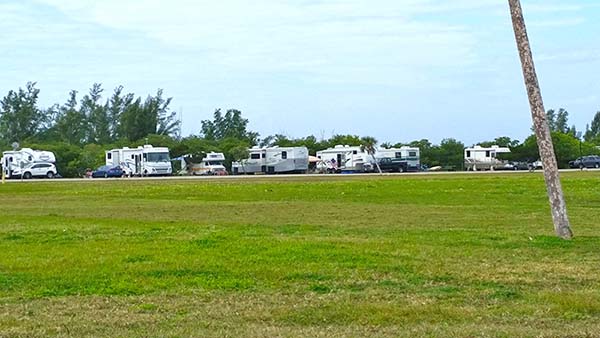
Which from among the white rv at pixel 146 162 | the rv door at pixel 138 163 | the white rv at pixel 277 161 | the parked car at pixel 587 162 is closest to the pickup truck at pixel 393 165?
the white rv at pixel 277 161

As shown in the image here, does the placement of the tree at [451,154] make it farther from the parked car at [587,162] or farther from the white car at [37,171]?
the white car at [37,171]

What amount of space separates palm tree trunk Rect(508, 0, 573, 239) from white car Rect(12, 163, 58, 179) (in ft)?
252

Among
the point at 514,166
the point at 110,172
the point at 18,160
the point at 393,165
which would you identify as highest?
the point at 18,160

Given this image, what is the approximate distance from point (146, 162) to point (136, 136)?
4888cm

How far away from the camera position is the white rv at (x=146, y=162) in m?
90.6

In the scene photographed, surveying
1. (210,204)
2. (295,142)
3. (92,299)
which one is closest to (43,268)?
(92,299)

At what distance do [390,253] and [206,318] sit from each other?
21.2ft

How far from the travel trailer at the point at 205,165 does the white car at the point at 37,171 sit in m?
14.0

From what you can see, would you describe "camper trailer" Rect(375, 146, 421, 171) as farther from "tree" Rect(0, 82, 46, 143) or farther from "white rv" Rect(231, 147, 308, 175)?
"tree" Rect(0, 82, 46, 143)

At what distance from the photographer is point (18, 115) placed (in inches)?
5340

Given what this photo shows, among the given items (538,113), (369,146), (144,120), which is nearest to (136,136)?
(144,120)

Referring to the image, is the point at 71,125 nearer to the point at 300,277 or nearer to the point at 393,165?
the point at 393,165

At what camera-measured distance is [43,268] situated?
46.1 ft

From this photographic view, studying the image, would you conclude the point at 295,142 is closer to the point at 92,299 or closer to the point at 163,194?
the point at 163,194
